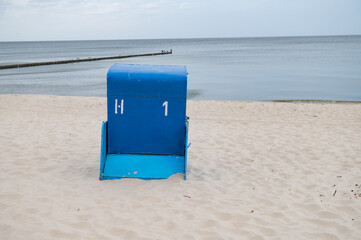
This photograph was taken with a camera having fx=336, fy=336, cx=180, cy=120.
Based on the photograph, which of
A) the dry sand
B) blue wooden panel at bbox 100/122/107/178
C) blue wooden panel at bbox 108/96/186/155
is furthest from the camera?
blue wooden panel at bbox 108/96/186/155

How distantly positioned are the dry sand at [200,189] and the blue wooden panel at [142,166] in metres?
0.11

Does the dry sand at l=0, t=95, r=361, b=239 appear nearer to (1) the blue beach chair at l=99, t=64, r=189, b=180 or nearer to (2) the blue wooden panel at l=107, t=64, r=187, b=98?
(1) the blue beach chair at l=99, t=64, r=189, b=180

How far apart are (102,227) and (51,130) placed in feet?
16.6

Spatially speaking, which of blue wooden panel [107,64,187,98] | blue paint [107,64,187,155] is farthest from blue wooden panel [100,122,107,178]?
blue wooden panel [107,64,187,98]

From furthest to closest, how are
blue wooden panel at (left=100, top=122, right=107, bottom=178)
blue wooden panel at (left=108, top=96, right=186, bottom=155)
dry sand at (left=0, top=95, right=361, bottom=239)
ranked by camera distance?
1. blue wooden panel at (left=108, top=96, right=186, bottom=155)
2. blue wooden panel at (left=100, top=122, right=107, bottom=178)
3. dry sand at (left=0, top=95, right=361, bottom=239)

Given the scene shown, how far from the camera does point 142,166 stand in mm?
4961

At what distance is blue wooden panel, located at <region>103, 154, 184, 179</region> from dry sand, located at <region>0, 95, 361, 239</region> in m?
0.11

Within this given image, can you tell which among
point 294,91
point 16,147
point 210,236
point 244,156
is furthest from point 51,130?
point 294,91

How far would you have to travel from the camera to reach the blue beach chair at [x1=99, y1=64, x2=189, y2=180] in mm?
4863

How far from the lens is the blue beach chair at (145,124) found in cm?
486

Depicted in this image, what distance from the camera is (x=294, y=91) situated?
20.9 meters

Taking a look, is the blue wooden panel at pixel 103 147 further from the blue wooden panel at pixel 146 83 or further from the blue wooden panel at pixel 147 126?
the blue wooden panel at pixel 146 83

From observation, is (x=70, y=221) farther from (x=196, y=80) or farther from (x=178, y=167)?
(x=196, y=80)

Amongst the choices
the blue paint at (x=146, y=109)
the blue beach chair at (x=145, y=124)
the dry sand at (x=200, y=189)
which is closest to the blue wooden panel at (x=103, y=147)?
the blue beach chair at (x=145, y=124)
